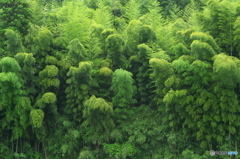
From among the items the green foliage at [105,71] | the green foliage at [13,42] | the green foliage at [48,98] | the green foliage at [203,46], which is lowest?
the green foliage at [48,98]

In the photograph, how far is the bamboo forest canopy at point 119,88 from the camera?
27.5 feet

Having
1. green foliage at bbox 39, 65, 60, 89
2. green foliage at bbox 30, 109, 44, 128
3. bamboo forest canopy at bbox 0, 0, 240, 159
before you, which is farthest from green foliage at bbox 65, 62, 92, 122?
green foliage at bbox 30, 109, 44, 128

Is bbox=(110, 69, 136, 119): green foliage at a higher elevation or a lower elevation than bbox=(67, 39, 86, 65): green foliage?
lower

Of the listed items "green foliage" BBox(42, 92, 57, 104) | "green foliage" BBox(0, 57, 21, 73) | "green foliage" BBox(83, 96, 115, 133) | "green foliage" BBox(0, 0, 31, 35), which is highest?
"green foliage" BBox(0, 0, 31, 35)

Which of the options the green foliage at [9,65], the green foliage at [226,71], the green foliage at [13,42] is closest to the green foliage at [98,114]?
the green foliage at [9,65]

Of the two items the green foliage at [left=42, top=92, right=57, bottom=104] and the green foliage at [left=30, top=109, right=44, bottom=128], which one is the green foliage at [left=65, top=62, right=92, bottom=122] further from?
the green foliage at [left=30, top=109, right=44, bottom=128]

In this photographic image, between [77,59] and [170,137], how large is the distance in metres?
4.18

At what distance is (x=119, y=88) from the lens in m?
9.50

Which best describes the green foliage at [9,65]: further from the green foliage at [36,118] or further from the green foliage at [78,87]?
the green foliage at [78,87]

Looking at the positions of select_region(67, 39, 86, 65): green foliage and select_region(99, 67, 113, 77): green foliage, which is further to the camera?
select_region(99, 67, 113, 77): green foliage

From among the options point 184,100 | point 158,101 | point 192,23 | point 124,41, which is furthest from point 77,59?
point 192,23

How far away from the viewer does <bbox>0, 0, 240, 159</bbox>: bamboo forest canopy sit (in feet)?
27.5

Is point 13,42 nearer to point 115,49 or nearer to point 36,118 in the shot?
point 36,118

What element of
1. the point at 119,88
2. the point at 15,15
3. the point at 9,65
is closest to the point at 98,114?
the point at 119,88
